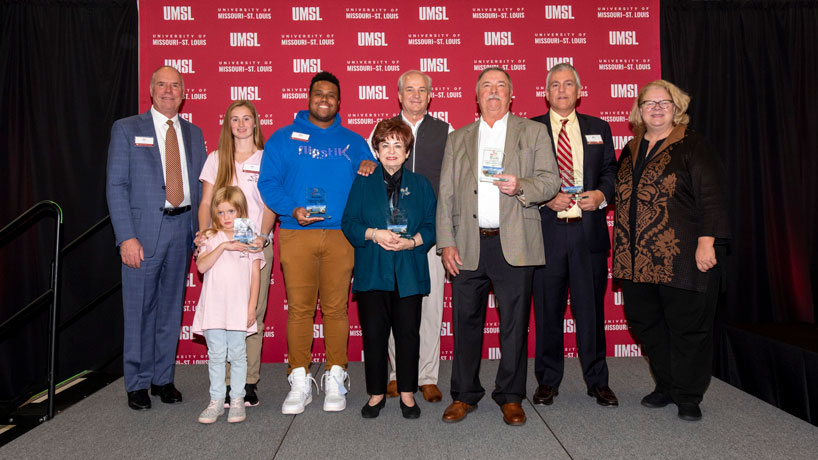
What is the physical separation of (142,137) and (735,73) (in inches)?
203

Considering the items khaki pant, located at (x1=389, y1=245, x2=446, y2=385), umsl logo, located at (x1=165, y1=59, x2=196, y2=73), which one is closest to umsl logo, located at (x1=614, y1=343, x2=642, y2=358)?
khaki pant, located at (x1=389, y1=245, x2=446, y2=385)

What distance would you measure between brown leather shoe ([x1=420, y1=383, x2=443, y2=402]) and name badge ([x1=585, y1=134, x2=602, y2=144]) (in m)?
1.93

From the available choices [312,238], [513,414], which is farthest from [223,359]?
[513,414]

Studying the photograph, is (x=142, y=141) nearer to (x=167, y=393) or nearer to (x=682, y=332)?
(x=167, y=393)

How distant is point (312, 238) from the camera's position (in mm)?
3127

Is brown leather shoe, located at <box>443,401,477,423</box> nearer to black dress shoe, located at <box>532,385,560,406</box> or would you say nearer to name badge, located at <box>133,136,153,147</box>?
black dress shoe, located at <box>532,385,560,406</box>

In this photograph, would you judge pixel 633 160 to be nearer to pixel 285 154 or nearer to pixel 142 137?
Result: pixel 285 154

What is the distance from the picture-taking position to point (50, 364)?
313cm

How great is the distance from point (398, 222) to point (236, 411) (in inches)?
57.5

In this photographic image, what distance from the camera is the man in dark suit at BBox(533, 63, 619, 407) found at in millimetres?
3238

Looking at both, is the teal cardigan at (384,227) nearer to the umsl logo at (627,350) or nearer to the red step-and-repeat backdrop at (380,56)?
the red step-and-repeat backdrop at (380,56)

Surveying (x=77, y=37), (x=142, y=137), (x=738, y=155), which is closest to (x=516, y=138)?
(x=142, y=137)

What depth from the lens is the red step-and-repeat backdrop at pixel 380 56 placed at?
457 centimetres

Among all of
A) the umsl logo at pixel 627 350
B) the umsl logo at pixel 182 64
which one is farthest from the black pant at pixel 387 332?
the umsl logo at pixel 182 64
